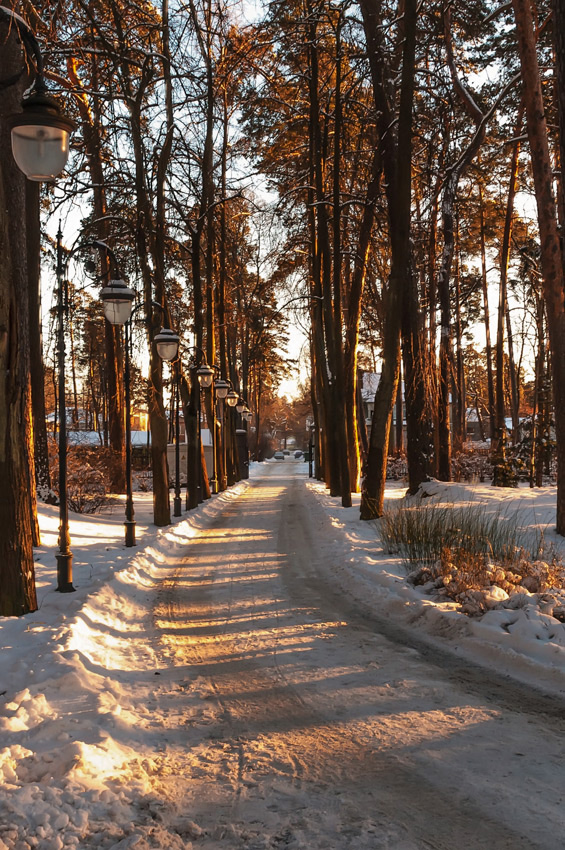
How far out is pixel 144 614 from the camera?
754 centimetres

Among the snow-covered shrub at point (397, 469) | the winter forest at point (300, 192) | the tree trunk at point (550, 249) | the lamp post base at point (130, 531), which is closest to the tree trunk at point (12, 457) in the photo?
the winter forest at point (300, 192)

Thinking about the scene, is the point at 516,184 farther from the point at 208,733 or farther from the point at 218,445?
the point at 208,733

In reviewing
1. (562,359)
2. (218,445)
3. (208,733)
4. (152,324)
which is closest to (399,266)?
(562,359)

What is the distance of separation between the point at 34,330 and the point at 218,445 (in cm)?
1352

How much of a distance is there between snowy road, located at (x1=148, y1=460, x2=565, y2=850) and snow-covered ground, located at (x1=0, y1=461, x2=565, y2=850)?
0.17ft

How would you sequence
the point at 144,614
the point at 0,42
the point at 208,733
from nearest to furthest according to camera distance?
the point at 208,733, the point at 144,614, the point at 0,42

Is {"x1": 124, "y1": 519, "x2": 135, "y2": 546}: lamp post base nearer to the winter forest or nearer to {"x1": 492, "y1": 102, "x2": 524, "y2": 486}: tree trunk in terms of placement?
the winter forest

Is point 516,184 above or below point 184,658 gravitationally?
above

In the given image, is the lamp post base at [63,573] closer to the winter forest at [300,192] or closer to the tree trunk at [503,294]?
the winter forest at [300,192]

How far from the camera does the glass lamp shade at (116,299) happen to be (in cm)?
990

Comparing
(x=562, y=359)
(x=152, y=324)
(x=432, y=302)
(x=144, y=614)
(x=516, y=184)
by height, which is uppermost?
(x=516, y=184)

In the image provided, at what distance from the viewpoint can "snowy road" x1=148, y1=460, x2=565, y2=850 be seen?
123 inches

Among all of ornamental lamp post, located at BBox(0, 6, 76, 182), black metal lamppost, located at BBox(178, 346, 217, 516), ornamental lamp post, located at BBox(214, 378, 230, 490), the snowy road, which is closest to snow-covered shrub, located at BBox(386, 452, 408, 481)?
ornamental lamp post, located at BBox(214, 378, 230, 490)

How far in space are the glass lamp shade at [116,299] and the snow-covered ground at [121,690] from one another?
357 cm
